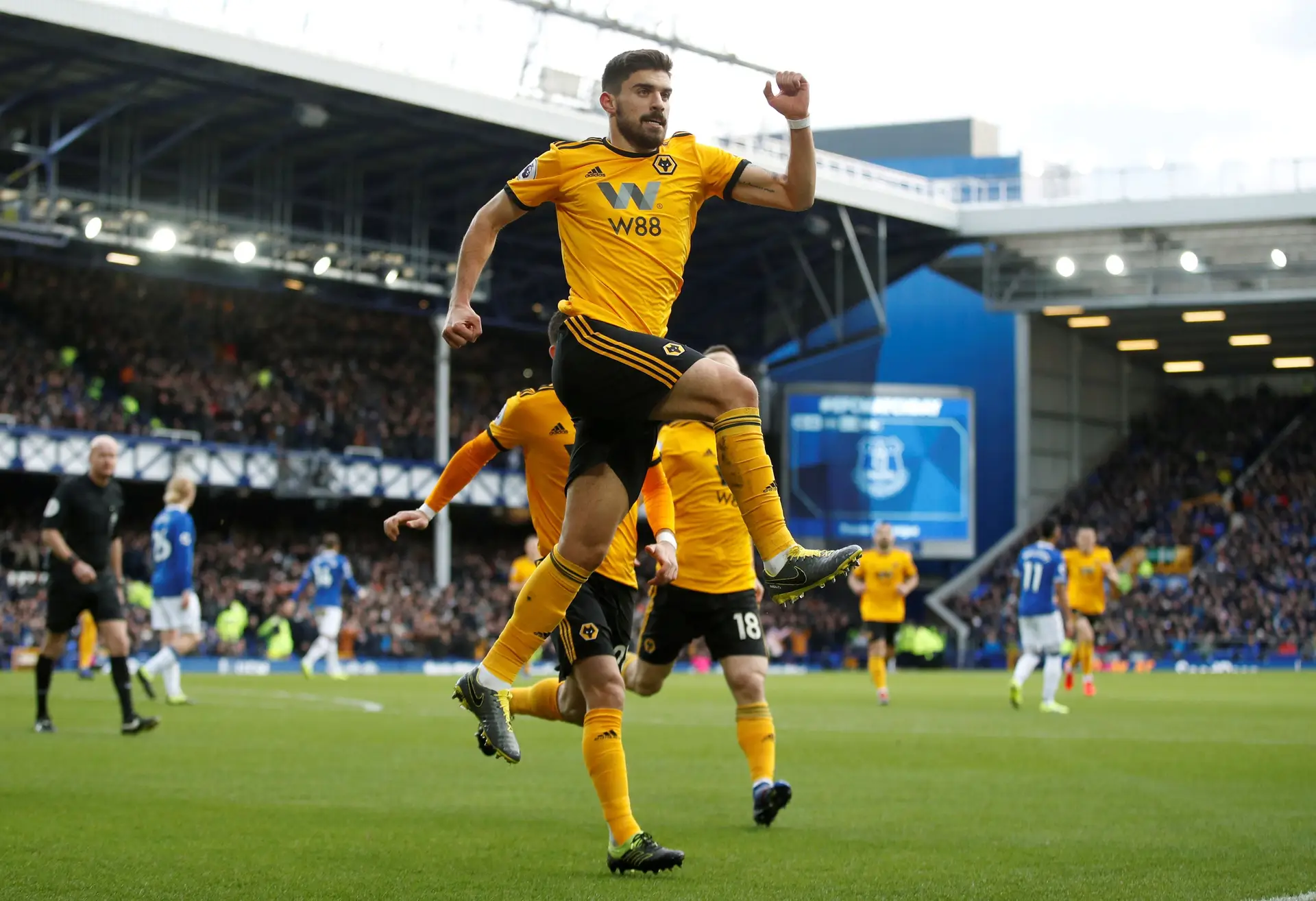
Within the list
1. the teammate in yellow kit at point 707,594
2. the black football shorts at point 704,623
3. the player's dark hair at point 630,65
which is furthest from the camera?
the black football shorts at point 704,623

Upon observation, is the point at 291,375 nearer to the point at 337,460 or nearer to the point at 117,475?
the point at 337,460

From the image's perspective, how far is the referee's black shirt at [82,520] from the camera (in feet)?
39.6

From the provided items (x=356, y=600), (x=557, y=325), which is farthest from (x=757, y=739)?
(x=356, y=600)

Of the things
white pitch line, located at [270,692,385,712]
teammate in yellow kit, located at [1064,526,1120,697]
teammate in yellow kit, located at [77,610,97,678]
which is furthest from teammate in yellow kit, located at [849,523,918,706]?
teammate in yellow kit, located at [77,610,97,678]

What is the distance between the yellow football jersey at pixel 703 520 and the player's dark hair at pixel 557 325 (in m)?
2.39

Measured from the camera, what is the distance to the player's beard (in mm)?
5539

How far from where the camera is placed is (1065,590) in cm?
1855

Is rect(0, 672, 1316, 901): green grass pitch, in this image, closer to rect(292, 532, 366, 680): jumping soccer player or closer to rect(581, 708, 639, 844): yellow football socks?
rect(581, 708, 639, 844): yellow football socks

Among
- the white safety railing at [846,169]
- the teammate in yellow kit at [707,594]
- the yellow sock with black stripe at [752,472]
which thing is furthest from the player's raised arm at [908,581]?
the yellow sock with black stripe at [752,472]

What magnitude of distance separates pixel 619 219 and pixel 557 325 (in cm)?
49

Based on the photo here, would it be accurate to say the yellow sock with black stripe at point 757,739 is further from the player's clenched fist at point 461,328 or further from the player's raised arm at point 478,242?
the player's clenched fist at point 461,328

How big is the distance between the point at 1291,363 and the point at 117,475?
36417 mm

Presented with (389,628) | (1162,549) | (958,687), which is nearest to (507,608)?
(389,628)

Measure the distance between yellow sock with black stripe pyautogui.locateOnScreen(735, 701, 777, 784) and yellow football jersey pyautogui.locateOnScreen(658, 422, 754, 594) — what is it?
0.77m
